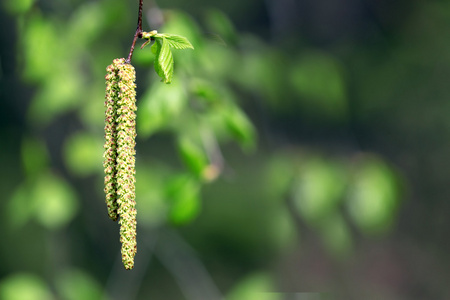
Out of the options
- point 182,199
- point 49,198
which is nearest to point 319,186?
point 182,199

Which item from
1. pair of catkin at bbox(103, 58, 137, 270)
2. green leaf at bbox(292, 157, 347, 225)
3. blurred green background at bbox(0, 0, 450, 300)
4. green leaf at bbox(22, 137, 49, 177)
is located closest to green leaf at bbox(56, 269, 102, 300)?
blurred green background at bbox(0, 0, 450, 300)

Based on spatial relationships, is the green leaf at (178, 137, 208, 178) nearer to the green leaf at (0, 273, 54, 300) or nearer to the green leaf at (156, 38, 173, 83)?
the green leaf at (156, 38, 173, 83)

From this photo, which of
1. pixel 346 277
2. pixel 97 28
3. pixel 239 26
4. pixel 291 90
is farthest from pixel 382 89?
pixel 97 28

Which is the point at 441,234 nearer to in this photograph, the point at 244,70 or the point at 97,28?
the point at 244,70

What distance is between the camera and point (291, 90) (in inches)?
61.1

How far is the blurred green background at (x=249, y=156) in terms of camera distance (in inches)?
51.6

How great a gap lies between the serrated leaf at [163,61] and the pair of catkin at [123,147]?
0.02 meters

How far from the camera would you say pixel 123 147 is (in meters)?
0.45

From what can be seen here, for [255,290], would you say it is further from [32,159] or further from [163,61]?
[163,61]

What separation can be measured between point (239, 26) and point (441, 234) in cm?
81

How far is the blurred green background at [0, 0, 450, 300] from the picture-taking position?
131 centimetres

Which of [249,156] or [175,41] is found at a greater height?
[249,156]

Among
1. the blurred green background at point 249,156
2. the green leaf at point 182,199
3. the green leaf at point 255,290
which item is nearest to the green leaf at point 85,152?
the blurred green background at point 249,156

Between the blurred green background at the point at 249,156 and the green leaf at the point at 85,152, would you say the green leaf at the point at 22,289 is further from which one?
the green leaf at the point at 85,152
